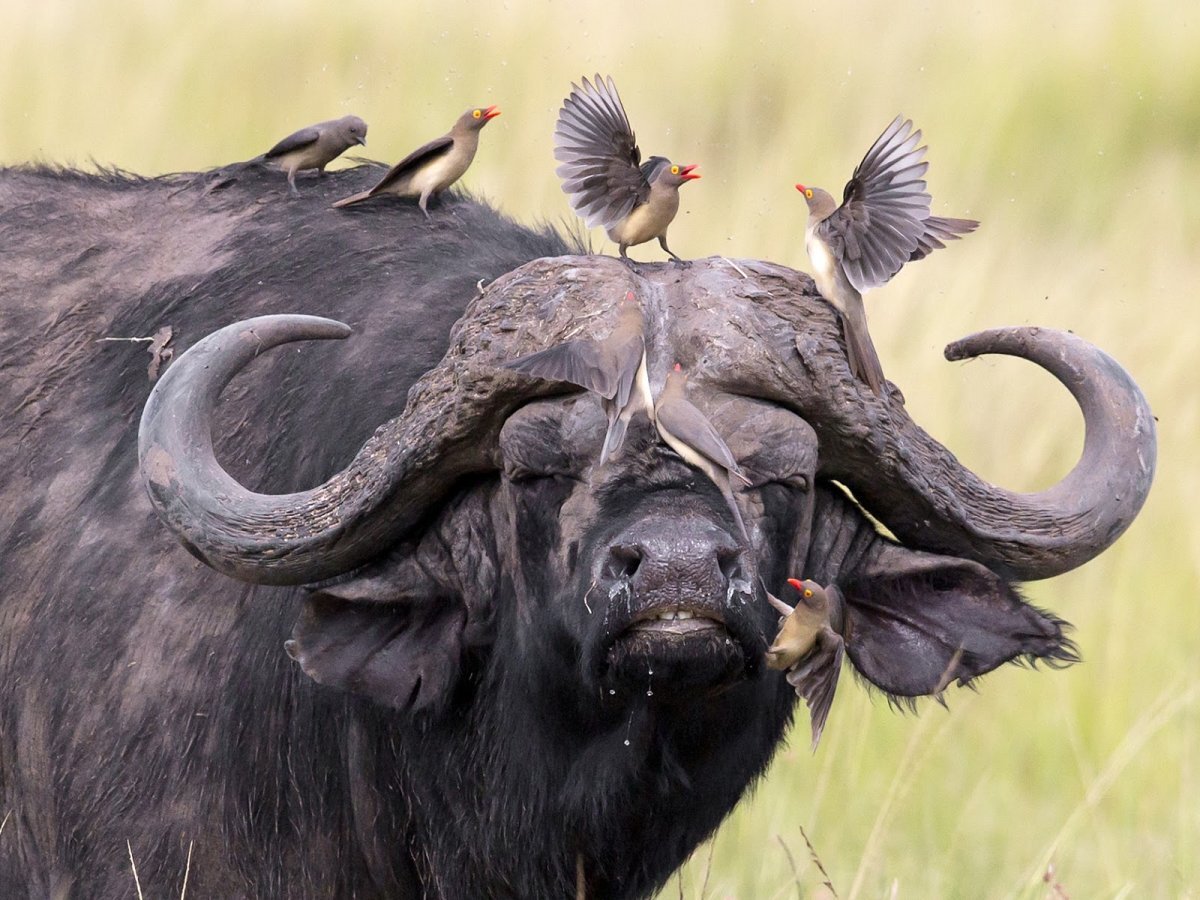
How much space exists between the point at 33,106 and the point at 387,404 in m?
7.53

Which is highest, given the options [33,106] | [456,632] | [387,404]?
[387,404]

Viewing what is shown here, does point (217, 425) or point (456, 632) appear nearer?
point (456, 632)

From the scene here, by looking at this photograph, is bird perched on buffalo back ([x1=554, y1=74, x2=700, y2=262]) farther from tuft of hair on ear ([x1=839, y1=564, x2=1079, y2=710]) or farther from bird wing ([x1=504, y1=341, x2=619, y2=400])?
tuft of hair on ear ([x1=839, y1=564, x2=1079, y2=710])

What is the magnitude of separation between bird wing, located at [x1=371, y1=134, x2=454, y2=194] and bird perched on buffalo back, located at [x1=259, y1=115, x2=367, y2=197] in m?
0.22

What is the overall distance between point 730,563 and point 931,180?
24.6ft

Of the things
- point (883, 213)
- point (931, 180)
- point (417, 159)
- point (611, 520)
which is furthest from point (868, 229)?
point (931, 180)

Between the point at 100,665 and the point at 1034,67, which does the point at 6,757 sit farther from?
the point at 1034,67

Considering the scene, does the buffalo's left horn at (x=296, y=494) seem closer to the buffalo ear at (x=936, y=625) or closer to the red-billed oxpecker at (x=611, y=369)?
the red-billed oxpecker at (x=611, y=369)

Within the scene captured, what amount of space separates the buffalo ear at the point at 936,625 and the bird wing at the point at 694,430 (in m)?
0.64

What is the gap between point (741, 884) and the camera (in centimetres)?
651

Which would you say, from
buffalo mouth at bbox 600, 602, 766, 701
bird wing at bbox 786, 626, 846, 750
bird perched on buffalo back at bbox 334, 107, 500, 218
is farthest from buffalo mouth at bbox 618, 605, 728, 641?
bird perched on buffalo back at bbox 334, 107, 500, 218

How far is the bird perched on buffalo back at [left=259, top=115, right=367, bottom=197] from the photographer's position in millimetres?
5277

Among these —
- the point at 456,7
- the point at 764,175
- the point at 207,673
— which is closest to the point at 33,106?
the point at 456,7

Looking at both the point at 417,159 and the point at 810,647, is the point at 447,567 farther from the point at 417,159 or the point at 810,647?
the point at 417,159
